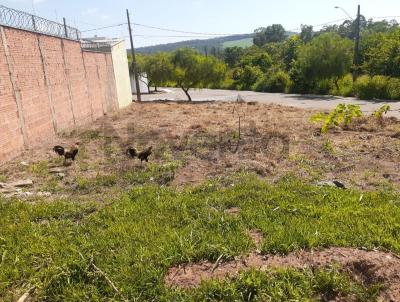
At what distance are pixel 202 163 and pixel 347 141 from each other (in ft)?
14.7

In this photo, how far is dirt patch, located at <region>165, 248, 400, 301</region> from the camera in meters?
3.30

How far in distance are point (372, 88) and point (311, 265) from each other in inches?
910

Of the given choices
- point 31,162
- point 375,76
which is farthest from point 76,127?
point 375,76

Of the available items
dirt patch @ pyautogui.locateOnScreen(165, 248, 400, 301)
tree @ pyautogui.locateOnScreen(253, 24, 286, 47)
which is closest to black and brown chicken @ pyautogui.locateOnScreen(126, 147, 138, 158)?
dirt patch @ pyautogui.locateOnScreen(165, 248, 400, 301)

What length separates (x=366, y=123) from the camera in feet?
39.2

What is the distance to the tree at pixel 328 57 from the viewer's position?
26469mm

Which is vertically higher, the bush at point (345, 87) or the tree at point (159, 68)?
the tree at point (159, 68)

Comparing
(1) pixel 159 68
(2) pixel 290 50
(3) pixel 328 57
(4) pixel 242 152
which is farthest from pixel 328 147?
(2) pixel 290 50

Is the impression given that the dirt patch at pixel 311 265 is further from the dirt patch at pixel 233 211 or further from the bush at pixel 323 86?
the bush at pixel 323 86

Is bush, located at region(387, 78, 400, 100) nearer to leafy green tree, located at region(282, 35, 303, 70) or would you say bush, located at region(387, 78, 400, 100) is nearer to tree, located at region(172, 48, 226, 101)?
tree, located at region(172, 48, 226, 101)

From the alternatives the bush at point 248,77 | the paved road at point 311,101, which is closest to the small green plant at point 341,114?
the paved road at point 311,101

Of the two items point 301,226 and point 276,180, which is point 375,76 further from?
point 301,226

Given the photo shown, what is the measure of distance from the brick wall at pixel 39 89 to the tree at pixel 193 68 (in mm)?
11722

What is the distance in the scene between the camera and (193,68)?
27469mm
